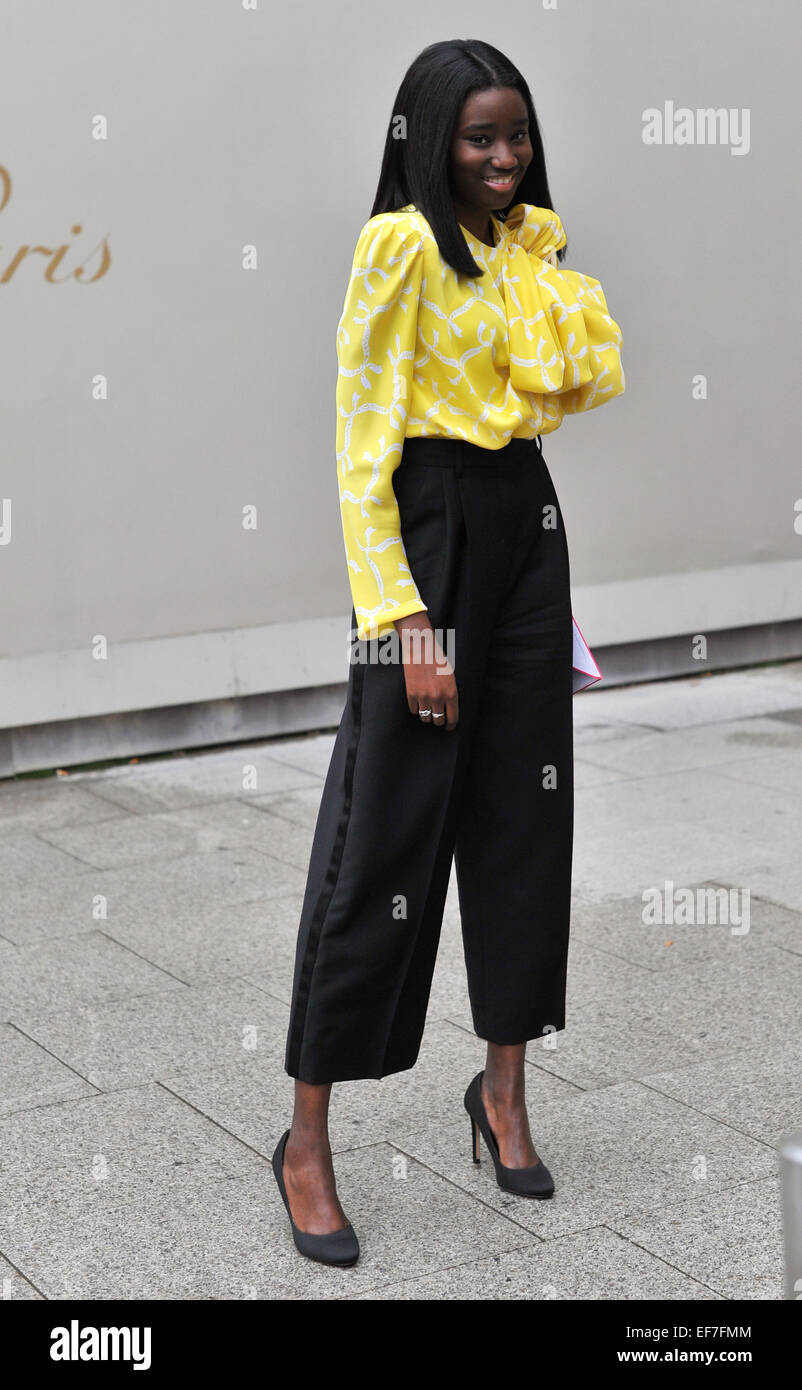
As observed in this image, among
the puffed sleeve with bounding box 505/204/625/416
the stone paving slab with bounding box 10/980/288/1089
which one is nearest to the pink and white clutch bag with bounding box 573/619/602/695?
the puffed sleeve with bounding box 505/204/625/416

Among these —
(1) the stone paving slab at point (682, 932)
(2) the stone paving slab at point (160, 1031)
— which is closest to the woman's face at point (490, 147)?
(2) the stone paving slab at point (160, 1031)

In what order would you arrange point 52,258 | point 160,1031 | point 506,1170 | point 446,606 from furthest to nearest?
1. point 52,258
2. point 160,1031
3. point 506,1170
4. point 446,606

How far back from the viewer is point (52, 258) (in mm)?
6230

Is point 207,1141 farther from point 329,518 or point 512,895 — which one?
point 329,518

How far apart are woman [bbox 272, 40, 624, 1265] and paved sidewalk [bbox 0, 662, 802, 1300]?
187 mm

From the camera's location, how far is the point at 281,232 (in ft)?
21.9

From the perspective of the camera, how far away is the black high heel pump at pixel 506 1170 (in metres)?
3.17

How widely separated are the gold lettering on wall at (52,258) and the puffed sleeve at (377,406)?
12.2 ft

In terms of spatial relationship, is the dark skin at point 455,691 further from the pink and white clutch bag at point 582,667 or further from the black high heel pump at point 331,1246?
the pink and white clutch bag at point 582,667

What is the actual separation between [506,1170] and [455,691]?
38.8 inches

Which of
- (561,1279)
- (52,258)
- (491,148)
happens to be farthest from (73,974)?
(52,258)

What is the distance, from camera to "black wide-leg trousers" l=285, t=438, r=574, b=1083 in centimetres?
290

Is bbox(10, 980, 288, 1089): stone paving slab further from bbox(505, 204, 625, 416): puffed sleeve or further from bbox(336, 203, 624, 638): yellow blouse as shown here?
bbox(505, 204, 625, 416): puffed sleeve

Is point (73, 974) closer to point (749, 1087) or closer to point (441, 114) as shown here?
point (749, 1087)
